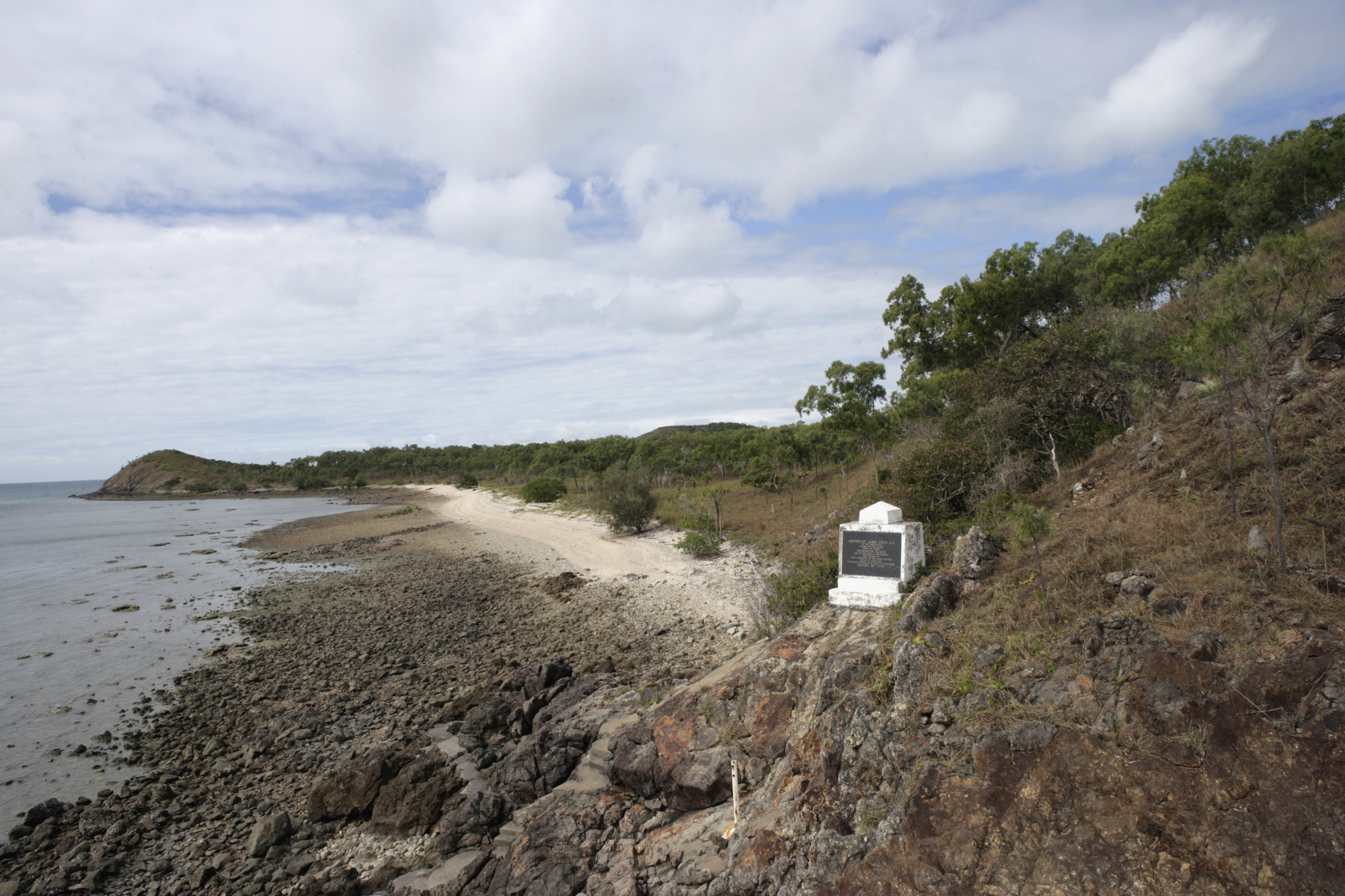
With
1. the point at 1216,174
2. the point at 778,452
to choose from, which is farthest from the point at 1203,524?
the point at 1216,174

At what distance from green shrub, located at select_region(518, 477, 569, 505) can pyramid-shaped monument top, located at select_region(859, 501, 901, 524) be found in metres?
42.7

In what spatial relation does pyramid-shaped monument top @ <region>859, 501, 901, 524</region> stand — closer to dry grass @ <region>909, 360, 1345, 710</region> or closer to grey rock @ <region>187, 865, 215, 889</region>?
dry grass @ <region>909, 360, 1345, 710</region>

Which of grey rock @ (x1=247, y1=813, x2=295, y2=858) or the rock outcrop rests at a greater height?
the rock outcrop

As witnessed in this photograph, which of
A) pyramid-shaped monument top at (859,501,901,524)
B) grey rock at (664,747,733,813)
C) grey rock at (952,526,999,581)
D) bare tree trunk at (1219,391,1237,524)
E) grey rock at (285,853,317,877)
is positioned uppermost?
bare tree trunk at (1219,391,1237,524)

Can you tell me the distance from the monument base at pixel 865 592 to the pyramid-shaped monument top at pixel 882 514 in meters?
1.00

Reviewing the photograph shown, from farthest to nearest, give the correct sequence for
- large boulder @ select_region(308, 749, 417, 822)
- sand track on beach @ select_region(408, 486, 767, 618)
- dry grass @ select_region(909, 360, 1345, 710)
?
sand track on beach @ select_region(408, 486, 767, 618)
large boulder @ select_region(308, 749, 417, 822)
dry grass @ select_region(909, 360, 1345, 710)

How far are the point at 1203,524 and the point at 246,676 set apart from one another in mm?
18271

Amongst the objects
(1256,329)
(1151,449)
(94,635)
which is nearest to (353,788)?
(1151,449)

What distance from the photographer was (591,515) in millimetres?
38312

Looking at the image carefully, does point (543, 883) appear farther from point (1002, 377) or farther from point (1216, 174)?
point (1216, 174)

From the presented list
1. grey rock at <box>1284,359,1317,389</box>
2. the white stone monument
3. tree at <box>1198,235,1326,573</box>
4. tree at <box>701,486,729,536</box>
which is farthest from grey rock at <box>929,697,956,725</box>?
tree at <box>701,486,729,536</box>

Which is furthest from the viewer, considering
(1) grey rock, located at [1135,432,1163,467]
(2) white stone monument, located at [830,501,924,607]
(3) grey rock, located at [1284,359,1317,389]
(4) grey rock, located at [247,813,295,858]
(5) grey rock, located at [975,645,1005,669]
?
(1) grey rock, located at [1135,432,1163,467]

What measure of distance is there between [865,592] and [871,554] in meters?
0.66

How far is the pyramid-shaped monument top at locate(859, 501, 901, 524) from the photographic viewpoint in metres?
10.2
